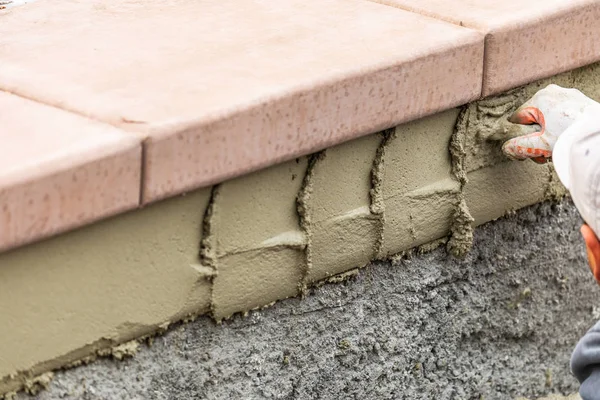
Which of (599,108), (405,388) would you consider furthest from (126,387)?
(599,108)

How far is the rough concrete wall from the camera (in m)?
1.81

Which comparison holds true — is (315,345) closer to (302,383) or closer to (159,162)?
(302,383)

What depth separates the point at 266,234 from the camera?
2092 mm

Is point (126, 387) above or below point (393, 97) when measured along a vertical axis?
below

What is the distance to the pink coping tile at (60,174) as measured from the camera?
1.68m

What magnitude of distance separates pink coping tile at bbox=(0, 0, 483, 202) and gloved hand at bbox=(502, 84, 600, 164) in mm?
145

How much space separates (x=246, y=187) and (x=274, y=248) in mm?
150

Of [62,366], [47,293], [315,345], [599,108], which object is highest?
[599,108]

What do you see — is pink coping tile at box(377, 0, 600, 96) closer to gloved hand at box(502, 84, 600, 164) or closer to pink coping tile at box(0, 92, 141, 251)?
gloved hand at box(502, 84, 600, 164)

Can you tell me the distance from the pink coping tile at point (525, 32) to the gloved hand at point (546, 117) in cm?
6

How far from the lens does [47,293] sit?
1798 millimetres

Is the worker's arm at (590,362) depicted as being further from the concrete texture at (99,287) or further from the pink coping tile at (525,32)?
the concrete texture at (99,287)

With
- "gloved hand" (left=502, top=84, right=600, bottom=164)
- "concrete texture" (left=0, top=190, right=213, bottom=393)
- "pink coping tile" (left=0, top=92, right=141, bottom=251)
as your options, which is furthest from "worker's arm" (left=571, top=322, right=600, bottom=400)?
"pink coping tile" (left=0, top=92, right=141, bottom=251)

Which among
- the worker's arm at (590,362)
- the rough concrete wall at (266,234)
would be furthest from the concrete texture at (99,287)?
the worker's arm at (590,362)
